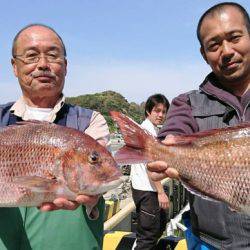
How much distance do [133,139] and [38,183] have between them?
2.49 ft

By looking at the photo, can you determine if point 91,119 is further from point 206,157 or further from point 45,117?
point 206,157

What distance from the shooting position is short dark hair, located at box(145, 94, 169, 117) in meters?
8.07

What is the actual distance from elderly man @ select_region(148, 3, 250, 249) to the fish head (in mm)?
302

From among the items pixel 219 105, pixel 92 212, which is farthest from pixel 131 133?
pixel 219 105

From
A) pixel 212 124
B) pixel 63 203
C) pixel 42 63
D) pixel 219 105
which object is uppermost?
pixel 42 63

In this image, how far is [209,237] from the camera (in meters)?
3.42

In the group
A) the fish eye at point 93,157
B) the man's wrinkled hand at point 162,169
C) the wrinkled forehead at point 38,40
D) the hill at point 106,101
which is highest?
the hill at point 106,101

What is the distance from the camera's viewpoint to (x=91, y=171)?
126 inches

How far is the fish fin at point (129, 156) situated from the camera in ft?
10.5

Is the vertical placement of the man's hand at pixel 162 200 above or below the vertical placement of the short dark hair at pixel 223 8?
below

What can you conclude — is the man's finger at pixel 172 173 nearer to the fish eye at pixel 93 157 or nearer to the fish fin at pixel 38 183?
the fish eye at pixel 93 157

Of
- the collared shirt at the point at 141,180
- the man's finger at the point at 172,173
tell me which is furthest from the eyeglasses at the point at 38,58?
the collared shirt at the point at 141,180

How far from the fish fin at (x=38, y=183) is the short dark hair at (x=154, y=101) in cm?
510

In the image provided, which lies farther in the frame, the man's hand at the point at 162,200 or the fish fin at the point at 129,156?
the man's hand at the point at 162,200
